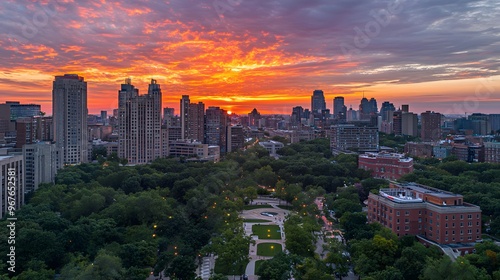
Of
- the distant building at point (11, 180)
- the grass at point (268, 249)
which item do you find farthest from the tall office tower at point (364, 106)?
the distant building at point (11, 180)

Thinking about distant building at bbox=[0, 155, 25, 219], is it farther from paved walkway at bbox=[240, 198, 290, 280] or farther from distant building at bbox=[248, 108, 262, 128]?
distant building at bbox=[248, 108, 262, 128]

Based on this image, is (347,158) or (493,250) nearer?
(493,250)

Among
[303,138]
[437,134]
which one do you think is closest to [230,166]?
[303,138]

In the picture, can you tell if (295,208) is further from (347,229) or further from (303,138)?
(303,138)

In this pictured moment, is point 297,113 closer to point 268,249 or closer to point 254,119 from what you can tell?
point 254,119

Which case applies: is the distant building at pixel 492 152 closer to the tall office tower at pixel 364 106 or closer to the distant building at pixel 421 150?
the distant building at pixel 421 150
